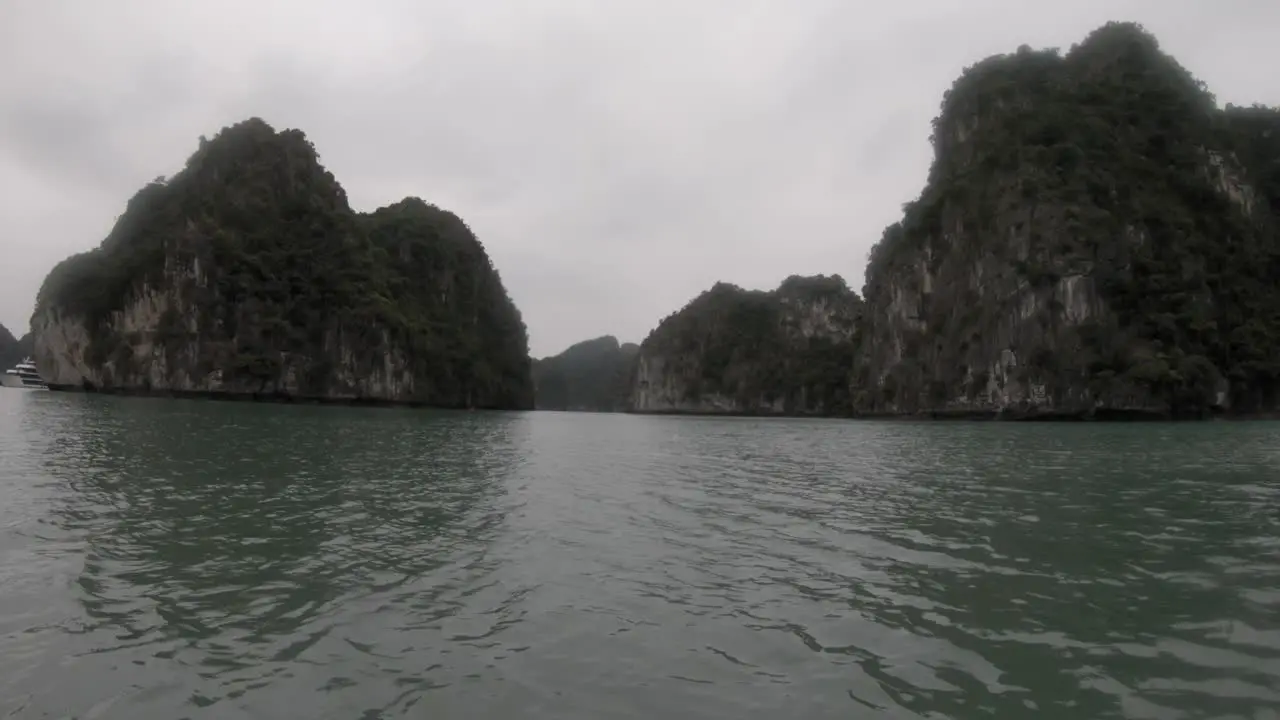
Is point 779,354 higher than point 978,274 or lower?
lower

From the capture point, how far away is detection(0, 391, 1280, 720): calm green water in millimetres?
5938

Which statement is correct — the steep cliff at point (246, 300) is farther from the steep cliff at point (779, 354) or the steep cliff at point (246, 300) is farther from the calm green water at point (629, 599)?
the calm green water at point (629, 599)

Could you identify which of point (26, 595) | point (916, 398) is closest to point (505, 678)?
point (26, 595)

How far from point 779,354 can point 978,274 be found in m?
92.6

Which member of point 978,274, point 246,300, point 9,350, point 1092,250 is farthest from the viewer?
point 9,350

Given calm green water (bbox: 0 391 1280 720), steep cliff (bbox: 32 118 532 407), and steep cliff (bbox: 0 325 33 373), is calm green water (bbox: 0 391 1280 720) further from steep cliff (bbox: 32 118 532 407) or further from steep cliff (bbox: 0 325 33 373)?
steep cliff (bbox: 0 325 33 373)

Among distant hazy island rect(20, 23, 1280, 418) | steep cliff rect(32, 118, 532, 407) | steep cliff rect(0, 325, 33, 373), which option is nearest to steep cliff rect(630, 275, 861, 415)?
distant hazy island rect(20, 23, 1280, 418)

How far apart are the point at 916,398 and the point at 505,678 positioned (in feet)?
320

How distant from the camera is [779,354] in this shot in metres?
182

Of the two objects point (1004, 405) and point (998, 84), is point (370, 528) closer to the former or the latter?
point (1004, 405)

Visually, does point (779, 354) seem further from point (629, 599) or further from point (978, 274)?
point (629, 599)

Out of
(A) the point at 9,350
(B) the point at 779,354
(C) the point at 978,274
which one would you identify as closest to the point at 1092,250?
(C) the point at 978,274

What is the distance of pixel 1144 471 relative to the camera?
73.1 ft

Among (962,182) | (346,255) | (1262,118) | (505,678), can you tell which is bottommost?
(505,678)
